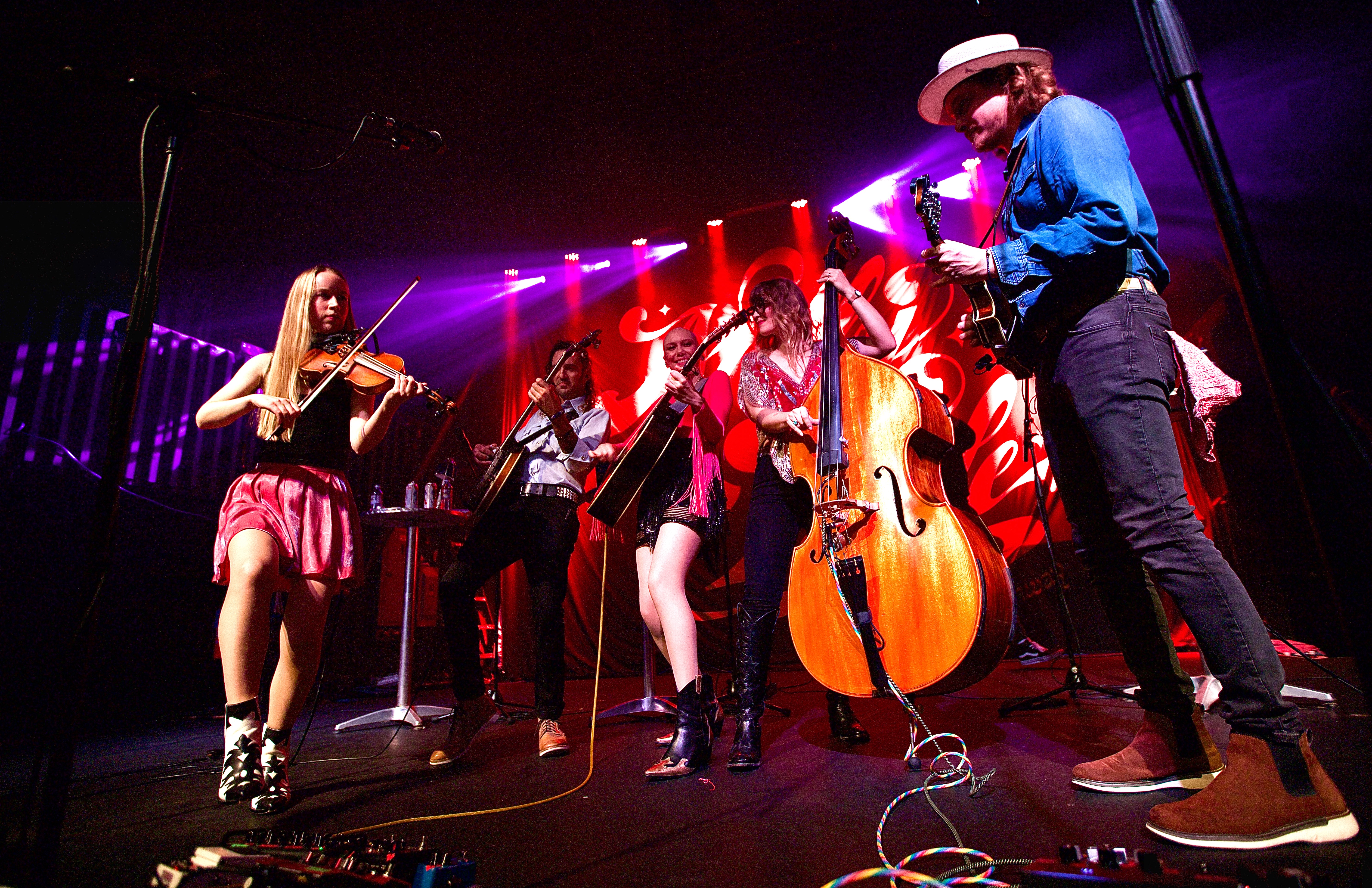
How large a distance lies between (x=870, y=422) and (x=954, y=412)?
12.7ft

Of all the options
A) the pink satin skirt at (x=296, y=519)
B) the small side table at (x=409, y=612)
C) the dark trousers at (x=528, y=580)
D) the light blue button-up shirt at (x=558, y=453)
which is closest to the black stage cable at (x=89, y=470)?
the small side table at (x=409, y=612)

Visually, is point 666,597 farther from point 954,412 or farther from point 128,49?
point 128,49

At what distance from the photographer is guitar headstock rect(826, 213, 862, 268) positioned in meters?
2.92

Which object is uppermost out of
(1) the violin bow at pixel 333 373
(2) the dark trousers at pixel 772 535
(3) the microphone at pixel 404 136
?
(3) the microphone at pixel 404 136

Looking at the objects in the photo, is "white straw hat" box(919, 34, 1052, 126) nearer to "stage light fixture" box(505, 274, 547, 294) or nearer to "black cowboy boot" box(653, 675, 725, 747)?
"black cowboy boot" box(653, 675, 725, 747)

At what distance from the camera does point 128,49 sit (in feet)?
13.7

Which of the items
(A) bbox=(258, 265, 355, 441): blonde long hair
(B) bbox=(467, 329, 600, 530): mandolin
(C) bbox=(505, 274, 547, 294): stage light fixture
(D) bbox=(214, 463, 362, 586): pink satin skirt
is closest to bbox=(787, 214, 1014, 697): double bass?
(B) bbox=(467, 329, 600, 530): mandolin

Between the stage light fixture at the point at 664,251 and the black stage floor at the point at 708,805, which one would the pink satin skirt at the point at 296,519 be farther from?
the stage light fixture at the point at 664,251

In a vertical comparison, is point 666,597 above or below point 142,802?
above

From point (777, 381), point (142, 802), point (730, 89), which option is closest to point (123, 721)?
point (142, 802)

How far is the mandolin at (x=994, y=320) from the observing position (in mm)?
1790

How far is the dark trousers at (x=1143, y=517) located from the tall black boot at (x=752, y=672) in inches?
43.3

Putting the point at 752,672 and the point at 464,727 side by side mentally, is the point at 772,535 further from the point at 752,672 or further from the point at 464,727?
the point at 464,727

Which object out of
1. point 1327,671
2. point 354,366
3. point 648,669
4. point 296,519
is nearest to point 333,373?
point 354,366
